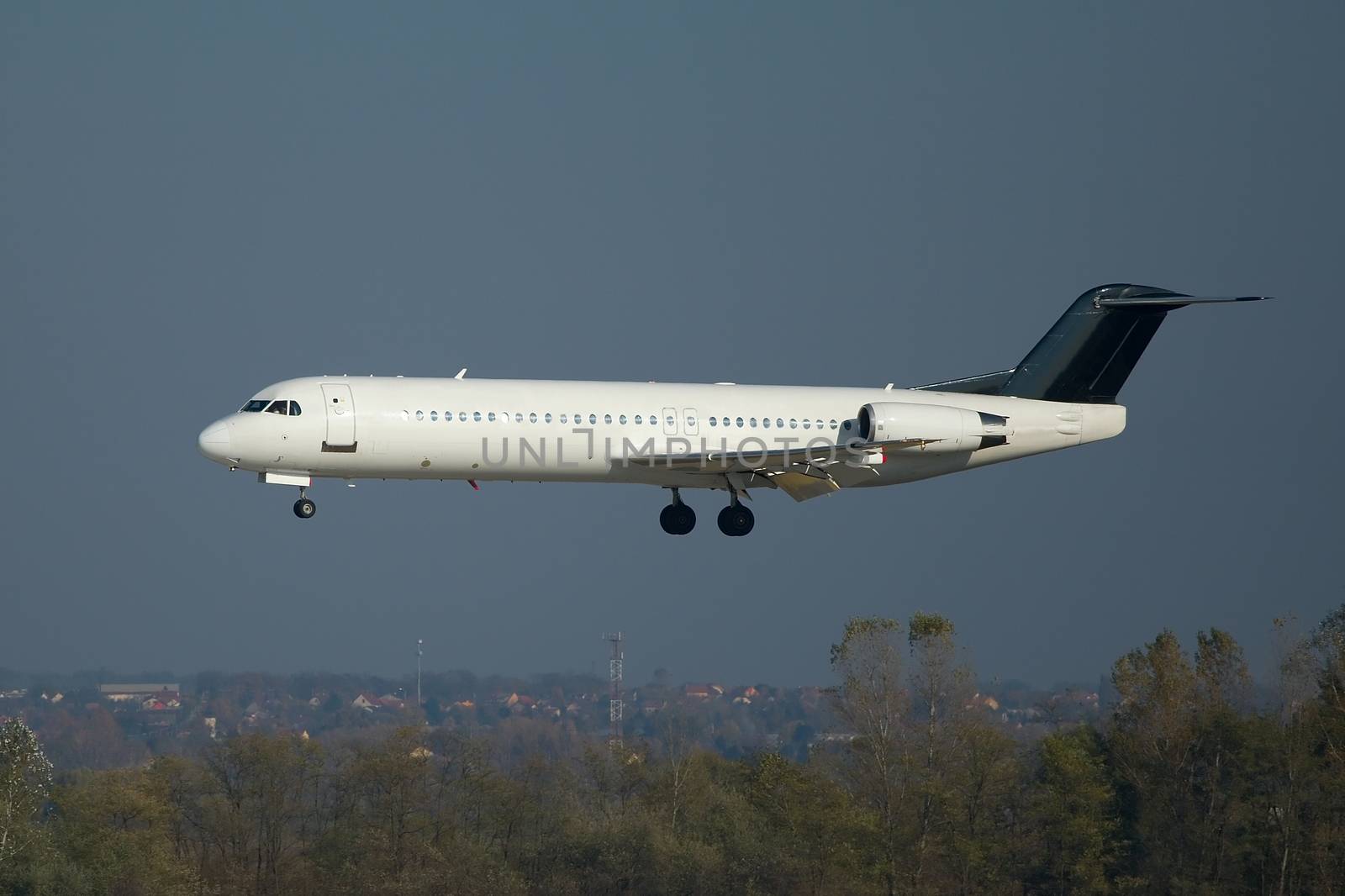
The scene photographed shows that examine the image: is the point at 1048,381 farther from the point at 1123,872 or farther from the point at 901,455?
the point at 1123,872

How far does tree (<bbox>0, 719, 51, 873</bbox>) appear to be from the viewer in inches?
2630

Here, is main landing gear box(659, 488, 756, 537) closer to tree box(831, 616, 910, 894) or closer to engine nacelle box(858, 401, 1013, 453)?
engine nacelle box(858, 401, 1013, 453)

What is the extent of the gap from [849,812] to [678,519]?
2859 cm

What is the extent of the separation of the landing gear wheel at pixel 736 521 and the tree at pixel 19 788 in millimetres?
36966

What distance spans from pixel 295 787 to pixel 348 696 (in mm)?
91098

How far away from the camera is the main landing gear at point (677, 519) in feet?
152

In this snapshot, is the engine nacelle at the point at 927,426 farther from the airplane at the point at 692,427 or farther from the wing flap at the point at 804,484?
the wing flap at the point at 804,484

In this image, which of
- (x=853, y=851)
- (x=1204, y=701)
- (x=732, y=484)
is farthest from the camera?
(x=1204, y=701)

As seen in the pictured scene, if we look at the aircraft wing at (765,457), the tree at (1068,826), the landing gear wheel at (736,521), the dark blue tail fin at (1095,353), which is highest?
the dark blue tail fin at (1095,353)

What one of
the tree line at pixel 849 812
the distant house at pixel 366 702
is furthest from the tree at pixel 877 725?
the distant house at pixel 366 702

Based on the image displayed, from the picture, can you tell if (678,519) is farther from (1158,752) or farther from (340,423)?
(1158,752)

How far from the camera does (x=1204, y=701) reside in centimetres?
7606

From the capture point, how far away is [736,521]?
4584 centimetres

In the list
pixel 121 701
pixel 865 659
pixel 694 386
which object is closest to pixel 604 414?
pixel 694 386
